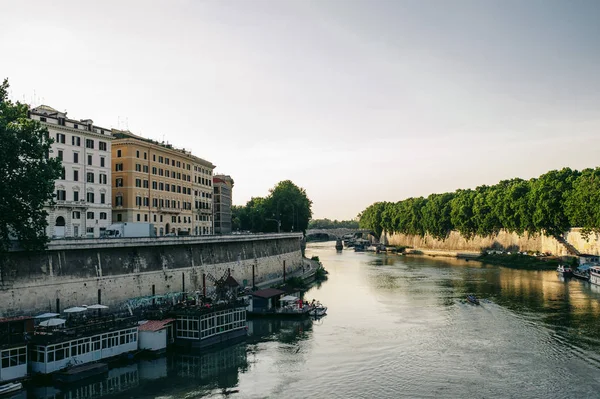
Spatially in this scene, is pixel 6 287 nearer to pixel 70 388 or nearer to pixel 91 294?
pixel 91 294

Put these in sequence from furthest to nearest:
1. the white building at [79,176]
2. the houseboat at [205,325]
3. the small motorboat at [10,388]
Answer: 1. the white building at [79,176]
2. the houseboat at [205,325]
3. the small motorboat at [10,388]

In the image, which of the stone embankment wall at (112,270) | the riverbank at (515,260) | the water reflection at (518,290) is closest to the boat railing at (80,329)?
the stone embankment wall at (112,270)

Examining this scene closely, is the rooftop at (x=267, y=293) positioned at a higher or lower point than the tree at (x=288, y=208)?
lower

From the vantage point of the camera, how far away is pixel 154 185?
3187 inches

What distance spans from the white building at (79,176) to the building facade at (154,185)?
5177 mm

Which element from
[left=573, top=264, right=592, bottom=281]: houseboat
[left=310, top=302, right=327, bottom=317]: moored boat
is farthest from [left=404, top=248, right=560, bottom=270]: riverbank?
[left=310, top=302, right=327, bottom=317]: moored boat

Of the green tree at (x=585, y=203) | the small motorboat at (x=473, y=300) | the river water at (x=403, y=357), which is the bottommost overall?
the river water at (x=403, y=357)

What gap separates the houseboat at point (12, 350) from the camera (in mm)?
34219

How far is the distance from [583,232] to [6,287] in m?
95.9

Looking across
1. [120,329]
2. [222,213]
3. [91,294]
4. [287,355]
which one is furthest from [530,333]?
[222,213]

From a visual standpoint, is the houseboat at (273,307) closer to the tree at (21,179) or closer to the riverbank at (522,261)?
the tree at (21,179)

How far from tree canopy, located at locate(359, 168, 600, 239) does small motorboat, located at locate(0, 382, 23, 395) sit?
297 feet

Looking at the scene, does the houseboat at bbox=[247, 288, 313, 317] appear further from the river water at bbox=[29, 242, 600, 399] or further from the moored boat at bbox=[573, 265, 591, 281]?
the moored boat at bbox=[573, 265, 591, 281]

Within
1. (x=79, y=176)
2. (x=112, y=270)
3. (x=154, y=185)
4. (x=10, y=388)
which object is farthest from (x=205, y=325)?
(x=154, y=185)
